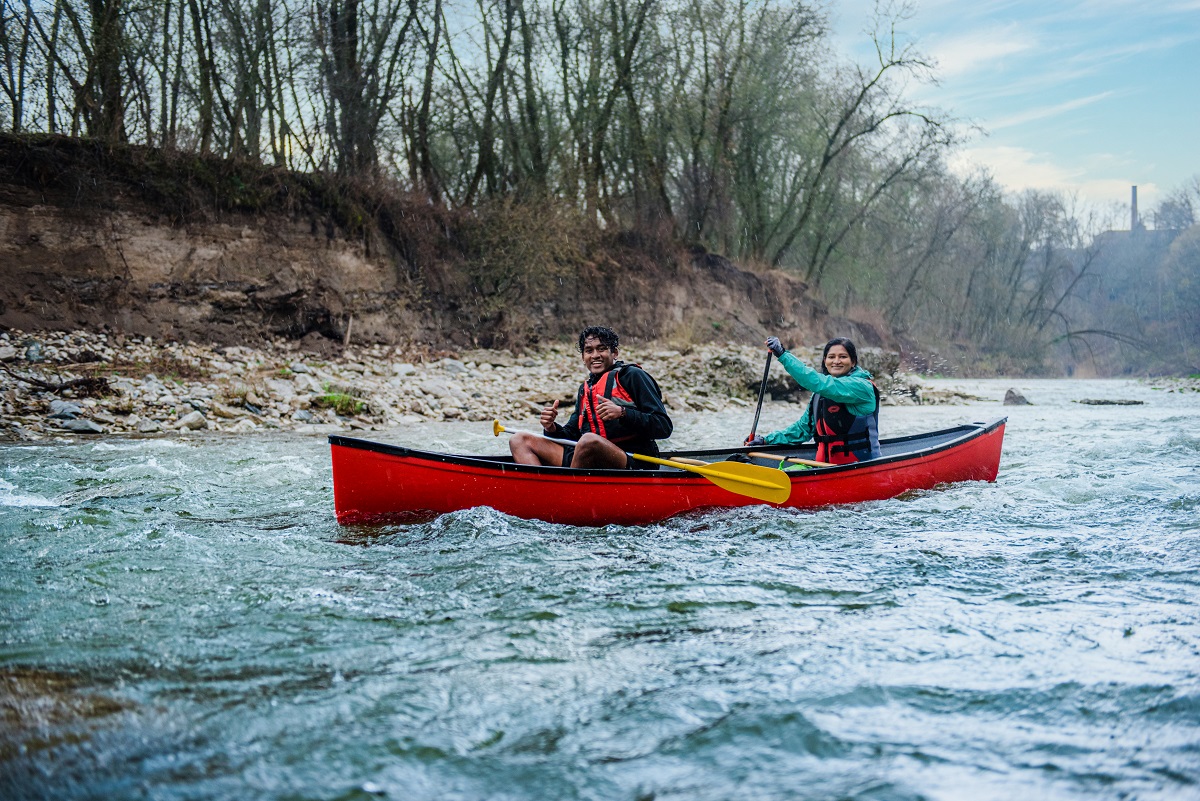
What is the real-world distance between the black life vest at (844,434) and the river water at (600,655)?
73 centimetres

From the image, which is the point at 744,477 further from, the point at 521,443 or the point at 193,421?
the point at 193,421

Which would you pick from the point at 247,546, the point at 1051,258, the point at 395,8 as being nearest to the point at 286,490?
the point at 247,546

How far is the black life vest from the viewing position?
6.04 metres

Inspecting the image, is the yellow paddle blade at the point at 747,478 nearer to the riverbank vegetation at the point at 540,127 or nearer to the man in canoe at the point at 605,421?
the man in canoe at the point at 605,421

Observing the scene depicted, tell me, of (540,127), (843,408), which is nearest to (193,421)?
(843,408)

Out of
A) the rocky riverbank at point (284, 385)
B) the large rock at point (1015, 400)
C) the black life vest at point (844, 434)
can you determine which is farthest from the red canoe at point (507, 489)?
the large rock at point (1015, 400)

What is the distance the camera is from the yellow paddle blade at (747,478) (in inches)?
200

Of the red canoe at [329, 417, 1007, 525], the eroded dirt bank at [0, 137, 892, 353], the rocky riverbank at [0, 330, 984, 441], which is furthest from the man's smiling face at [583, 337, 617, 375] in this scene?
the eroded dirt bank at [0, 137, 892, 353]

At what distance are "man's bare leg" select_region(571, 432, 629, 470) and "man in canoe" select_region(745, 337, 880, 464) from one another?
1.37 m

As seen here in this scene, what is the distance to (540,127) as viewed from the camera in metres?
19.4

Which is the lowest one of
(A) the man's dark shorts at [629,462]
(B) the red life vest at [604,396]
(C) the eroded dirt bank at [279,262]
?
(A) the man's dark shorts at [629,462]

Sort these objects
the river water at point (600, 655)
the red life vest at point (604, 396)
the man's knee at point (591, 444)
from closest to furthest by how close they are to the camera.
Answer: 1. the river water at point (600, 655)
2. the man's knee at point (591, 444)
3. the red life vest at point (604, 396)

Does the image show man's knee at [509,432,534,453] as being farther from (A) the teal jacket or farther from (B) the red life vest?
(A) the teal jacket

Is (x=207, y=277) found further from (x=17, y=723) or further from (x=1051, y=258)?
(x=1051, y=258)
